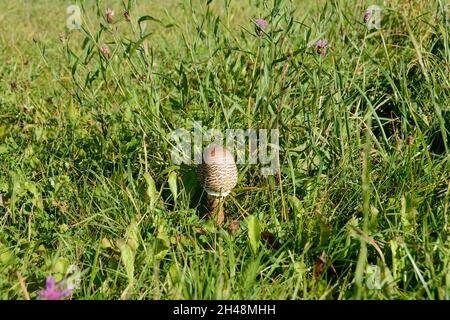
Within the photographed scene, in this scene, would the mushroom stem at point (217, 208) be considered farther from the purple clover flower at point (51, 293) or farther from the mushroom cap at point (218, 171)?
the purple clover flower at point (51, 293)

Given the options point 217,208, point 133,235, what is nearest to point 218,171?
point 217,208

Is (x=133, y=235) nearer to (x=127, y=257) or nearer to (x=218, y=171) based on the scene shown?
(x=127, y=257)

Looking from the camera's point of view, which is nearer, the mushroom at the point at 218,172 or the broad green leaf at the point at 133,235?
the broad green leaf at the point at 133,235

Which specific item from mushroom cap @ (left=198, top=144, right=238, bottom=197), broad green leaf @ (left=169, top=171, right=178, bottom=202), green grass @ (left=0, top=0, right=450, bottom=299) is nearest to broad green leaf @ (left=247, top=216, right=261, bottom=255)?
green grass @ (left=0, top=0, right=450, bottom=299)

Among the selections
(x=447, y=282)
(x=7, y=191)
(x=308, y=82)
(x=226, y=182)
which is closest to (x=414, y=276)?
(x=447, y=282)

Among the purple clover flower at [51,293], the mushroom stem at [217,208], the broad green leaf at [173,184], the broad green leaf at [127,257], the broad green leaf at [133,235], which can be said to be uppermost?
the broad green leaf at [173,184]

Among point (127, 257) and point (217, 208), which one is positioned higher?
point (217, 208)

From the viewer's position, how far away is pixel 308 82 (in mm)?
1987

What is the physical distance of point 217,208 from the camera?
1657 millimetres

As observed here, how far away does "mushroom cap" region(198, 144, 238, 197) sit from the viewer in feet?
5.11

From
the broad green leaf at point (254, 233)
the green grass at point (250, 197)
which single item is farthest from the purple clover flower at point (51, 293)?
the broad green leaf at point (254, 233)

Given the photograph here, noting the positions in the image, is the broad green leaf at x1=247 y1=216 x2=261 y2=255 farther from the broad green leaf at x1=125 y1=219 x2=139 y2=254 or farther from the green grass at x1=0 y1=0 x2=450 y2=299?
the broad green leaf at x1=125 y1=219 x2=139 y2=254

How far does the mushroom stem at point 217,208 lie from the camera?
164 centimetres
